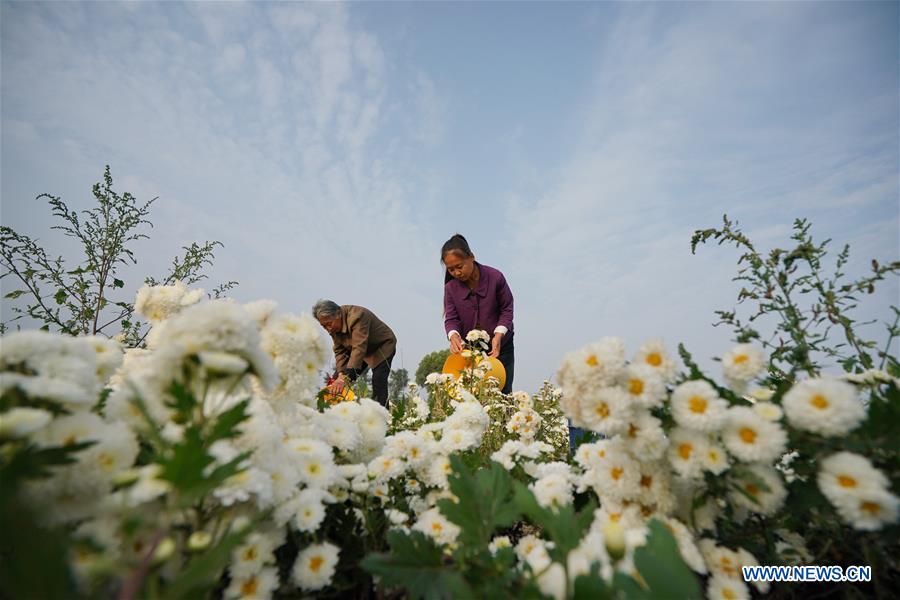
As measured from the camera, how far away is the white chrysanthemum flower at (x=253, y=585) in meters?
0.86

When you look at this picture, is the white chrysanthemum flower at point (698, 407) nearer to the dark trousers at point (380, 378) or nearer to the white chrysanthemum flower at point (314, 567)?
the white chrysanthemum flower at point (314, 567)

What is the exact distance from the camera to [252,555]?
2.97 feet

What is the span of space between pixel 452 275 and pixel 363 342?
7.25 ft

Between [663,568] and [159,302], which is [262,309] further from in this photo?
[663,568]

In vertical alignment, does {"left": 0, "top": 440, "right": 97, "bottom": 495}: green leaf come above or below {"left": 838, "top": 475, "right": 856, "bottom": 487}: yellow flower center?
below

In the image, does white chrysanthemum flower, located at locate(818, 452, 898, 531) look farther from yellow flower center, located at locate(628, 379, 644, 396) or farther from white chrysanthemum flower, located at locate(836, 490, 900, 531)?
yellow flower center, located at locate(628, 379, 644, 396)

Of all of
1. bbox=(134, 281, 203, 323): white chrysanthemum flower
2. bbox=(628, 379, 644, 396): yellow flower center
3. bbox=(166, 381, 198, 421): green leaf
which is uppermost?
bbox=(134, 281, 203, 323): white chrysanthemum flower

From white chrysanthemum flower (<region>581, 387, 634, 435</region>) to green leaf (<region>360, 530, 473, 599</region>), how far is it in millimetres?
430

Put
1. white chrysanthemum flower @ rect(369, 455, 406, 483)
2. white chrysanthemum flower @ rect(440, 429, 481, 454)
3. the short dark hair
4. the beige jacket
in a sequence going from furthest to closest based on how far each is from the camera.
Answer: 1. the beige jacket
2. the short dark hair
3. white chrysanthemum flower @ rect(440, 429, 481, 454)
4. white chrysanthemum flower @ rect(369, 455, 406, 483)

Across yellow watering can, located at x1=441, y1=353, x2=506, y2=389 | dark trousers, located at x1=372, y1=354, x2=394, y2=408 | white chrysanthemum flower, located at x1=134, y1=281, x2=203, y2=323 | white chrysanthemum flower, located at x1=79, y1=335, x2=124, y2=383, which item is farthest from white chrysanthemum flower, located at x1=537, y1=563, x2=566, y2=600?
dark trousers, located at x1=372, y1=354, x2=394, y2=408

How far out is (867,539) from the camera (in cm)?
92

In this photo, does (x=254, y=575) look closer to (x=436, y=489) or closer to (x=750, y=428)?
(x=436, y=489)

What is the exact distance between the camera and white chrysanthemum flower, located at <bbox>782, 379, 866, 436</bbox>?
0.84 metres

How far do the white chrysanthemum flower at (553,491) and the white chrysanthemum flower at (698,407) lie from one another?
1.39 ft
